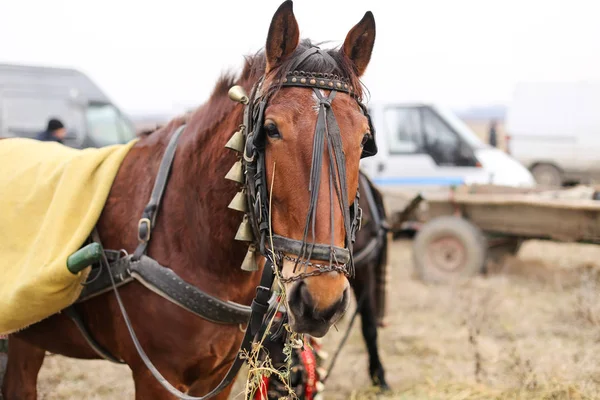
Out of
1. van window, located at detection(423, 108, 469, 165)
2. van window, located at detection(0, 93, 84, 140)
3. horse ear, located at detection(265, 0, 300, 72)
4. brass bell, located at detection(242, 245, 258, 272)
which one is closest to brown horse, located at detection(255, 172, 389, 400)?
brass bell, located at detection(242, 245, 258, 272)

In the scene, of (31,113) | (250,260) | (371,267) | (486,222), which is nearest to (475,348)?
(371,267)

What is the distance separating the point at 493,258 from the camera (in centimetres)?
744

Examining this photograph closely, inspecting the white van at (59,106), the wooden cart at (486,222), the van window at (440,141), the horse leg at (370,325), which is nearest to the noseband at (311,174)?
the horse leg at (370,325)

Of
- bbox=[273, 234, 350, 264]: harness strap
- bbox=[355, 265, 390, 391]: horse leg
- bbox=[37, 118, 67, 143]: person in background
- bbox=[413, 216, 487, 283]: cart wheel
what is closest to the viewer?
bbox=[273, 234, 350, 264]: harness strap

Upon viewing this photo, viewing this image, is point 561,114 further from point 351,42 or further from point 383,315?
point 351,42

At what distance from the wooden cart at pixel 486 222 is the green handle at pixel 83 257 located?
13.5 ft

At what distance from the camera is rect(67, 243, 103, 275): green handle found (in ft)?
7.16

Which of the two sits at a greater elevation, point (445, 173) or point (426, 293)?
point (445, 173)

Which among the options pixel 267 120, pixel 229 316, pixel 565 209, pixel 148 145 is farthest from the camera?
pixel 565 209

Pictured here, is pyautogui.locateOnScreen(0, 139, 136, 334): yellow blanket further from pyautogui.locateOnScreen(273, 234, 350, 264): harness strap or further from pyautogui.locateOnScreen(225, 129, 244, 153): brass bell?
pyautogui.locateOnScreen(273, 234, 350, 264): harness strap

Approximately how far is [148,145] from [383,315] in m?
2.75

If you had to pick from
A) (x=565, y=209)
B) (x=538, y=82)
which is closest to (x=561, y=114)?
(x=538, y=82)

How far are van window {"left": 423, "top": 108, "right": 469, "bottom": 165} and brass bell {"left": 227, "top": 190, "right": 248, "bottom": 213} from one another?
7158 millimetres

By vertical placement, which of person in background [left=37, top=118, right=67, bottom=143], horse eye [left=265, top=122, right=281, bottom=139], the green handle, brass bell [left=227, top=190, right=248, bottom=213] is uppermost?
horse eye [left=265, top=122, right=281, bottom=139]
